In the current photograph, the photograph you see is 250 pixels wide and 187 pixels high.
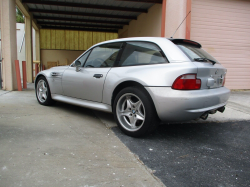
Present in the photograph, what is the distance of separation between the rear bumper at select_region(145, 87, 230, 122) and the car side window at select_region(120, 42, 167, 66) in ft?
1.53

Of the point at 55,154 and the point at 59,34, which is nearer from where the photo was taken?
the point at 55,154

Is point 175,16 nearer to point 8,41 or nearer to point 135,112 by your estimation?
point 135,112

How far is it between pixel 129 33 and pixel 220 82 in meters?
12.1

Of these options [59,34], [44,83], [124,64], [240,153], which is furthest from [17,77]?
[59,34]

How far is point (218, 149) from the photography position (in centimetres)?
299

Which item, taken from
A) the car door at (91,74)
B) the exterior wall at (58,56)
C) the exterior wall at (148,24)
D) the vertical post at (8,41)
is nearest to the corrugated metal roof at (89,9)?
the exterior wall at (148,24)

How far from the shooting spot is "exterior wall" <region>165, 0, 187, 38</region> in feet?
24.9

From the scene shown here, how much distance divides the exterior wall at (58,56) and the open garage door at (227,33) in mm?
12852

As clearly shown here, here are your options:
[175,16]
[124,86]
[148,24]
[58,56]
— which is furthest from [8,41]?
[58,56]

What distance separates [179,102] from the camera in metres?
2.84

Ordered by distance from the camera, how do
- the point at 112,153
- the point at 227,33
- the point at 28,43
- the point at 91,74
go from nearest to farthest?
the point at 112,153 < the point at 91,74 < the point at 227,33 < the point at 28,43

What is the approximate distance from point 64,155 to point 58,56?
17.2 m

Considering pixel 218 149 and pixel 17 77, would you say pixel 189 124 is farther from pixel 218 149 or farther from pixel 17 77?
pixel 17 77

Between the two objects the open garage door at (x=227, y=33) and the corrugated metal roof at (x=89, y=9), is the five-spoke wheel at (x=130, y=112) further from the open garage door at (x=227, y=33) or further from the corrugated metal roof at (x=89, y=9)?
the corrugated metal roof at (x=89, y=9)
